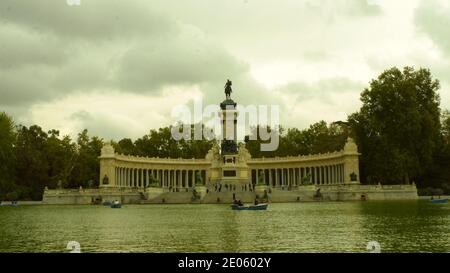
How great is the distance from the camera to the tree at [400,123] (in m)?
66.4

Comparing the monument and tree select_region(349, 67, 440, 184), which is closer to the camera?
the monument

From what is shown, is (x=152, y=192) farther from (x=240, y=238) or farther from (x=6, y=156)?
(x=240, y=238)

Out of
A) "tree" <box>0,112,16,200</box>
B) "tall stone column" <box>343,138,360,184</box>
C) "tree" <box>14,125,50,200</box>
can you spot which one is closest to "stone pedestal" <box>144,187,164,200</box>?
"tree" <box>0,112,16,200</box>

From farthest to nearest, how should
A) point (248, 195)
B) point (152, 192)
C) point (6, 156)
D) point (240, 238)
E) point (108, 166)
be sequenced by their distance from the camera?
1. point (108, 166)
2. point (6, 156)
3. point (152, 192)
4. point (248, 195)
5. point (240, 238)

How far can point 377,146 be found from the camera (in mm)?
69562

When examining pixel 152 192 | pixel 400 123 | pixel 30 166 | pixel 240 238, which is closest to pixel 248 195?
pixel 152 192

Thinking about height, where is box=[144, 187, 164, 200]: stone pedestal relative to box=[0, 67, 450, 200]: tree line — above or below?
below

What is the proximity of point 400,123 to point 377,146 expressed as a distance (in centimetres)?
449

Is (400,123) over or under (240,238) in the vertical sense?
over

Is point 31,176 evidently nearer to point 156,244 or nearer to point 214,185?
point 214,185

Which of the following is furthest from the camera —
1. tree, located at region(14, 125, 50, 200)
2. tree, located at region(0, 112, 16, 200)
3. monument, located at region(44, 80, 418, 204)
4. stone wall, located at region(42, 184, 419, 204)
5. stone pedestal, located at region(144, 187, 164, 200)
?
tree, located at region(14, 125, 50, 200)

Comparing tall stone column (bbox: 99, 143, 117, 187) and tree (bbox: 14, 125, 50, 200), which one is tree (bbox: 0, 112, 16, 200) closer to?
tree (bbox: 14, 125, 50, 200)

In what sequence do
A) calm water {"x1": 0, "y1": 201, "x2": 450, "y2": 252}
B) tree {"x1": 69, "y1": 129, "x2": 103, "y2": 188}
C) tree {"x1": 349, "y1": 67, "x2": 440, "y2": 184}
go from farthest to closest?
1. tree {"x1": 69, "y1": 129, "x2": 103, "y2": 188}
2. tree {"x1": 349, "y1": 67, "x2": 440, "y2": 184}
3. calm water {"x1": 0, "y1": 201, "x2": 450, "y2": 252}

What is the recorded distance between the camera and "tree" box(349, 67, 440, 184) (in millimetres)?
66438
